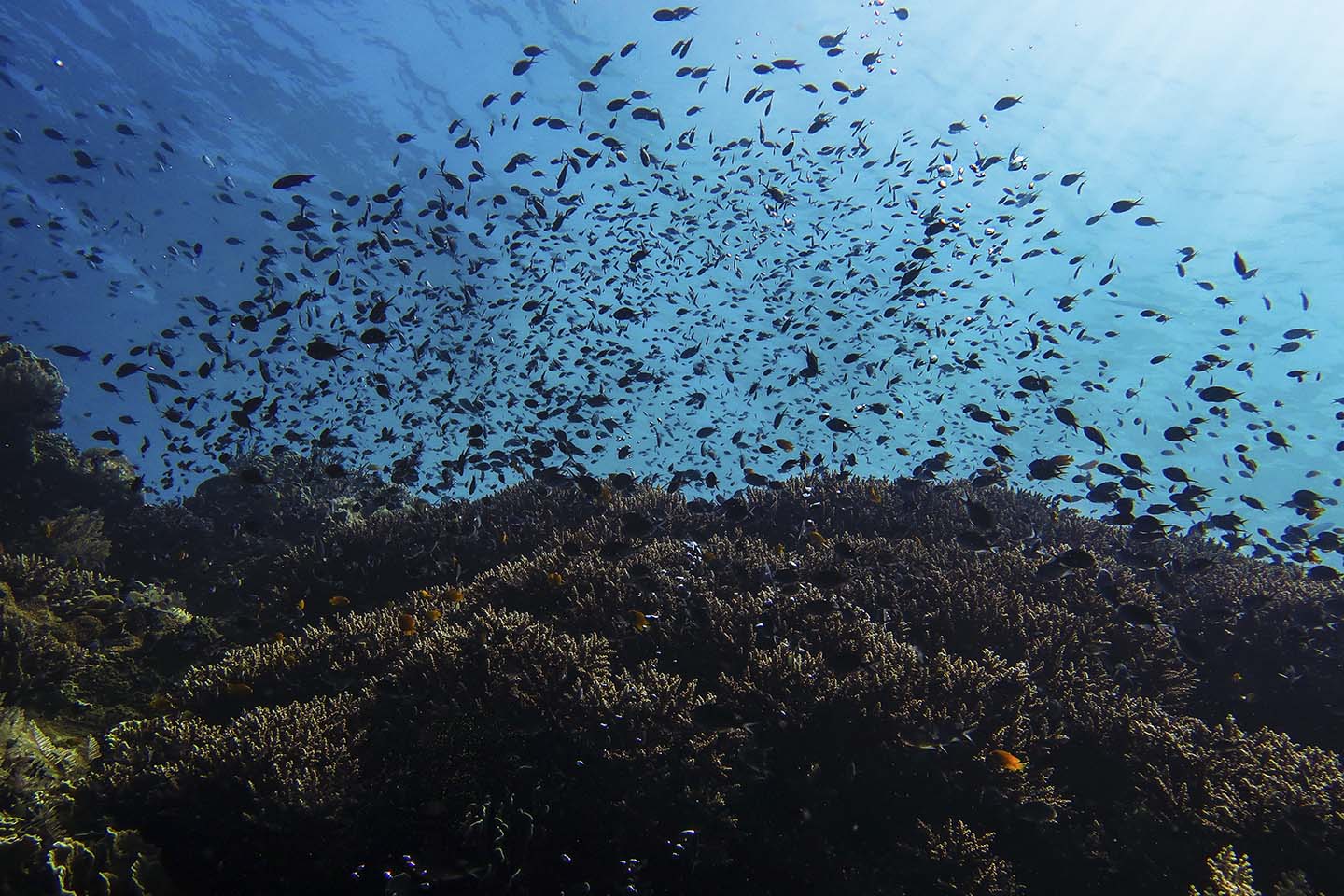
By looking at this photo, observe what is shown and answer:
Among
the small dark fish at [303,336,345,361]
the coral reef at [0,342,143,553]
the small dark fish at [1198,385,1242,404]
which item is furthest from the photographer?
the coral reef at [0,342,143,553]

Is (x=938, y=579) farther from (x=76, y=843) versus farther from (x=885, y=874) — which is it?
(x=76, y=843)

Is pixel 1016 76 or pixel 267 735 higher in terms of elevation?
pixel 1016 76

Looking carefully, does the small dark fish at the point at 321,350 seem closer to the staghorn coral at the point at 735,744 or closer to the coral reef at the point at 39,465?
the staghorn coral at the point at 735,744

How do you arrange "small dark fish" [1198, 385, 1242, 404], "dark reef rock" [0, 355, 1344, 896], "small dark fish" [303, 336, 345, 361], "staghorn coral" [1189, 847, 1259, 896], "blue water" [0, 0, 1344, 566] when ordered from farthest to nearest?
"blue water" [0, 0, 1344, 566] → "small dark fish" [1198, 385, 1242, 404] → "small dark fish" [303, 336, 345, 361] → "dark reef rock" [0, 355, 1344, 896] → "staghorn coral" [1189, 847, 1259, 896]

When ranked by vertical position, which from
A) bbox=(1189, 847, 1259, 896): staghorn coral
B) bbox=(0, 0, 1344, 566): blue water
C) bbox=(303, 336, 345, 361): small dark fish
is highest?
bbox=(0, 0, 1344, 566): blue water

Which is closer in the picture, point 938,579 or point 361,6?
point 938,579

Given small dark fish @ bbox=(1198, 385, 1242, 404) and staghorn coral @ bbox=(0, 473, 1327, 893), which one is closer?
staghorn coral @ bbox=(0, 473, 1327, 893)

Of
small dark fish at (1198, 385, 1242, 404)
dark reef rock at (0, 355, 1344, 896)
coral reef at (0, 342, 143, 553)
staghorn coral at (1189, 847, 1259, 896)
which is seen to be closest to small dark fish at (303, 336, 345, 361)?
dark reef rock at (0, 355, 1344, 896)

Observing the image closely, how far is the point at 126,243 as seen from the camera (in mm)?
45281

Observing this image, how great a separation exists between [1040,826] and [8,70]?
43894 mm

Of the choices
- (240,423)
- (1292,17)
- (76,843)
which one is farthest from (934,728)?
(1292,17)

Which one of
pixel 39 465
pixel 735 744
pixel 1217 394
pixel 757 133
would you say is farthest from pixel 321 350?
pixel 757 133

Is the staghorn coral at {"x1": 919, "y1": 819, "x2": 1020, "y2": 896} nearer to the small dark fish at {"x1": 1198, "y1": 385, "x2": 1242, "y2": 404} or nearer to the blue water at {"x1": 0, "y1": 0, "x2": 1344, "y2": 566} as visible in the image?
the small dark fish at {"x1": 1198, "y1": 385, "x2": 1242, "y2": 404}

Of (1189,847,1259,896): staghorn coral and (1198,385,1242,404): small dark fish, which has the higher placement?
(1198,385,1242,404): small dark fish
